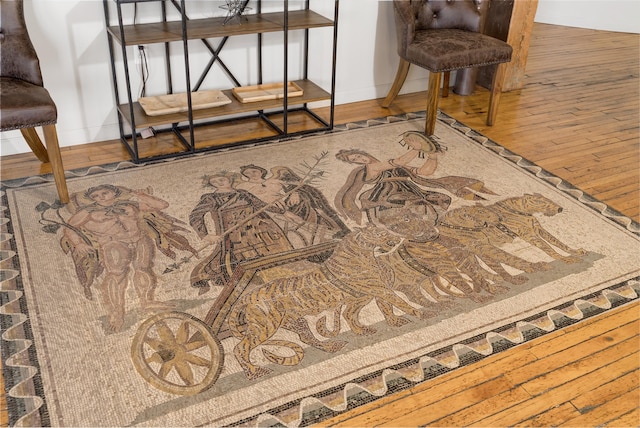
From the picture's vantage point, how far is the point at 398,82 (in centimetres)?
388

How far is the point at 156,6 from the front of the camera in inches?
126

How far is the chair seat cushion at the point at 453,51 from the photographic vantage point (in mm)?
3330

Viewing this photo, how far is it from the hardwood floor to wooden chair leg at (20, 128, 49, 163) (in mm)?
78

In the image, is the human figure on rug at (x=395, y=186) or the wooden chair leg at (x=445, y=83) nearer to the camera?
the human figure on rug at (x=395, y=186)

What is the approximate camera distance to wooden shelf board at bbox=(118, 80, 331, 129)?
314 cm

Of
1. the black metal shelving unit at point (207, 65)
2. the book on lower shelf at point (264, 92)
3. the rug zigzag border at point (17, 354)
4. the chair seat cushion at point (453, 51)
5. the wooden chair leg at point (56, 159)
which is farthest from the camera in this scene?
the book on lower shelf at point (264, 92)

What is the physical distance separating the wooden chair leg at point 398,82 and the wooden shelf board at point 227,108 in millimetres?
540

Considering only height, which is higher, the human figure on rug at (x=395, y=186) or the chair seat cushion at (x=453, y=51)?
the chair seat cushion at (x=453, y=51)

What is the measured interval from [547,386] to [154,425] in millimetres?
1231

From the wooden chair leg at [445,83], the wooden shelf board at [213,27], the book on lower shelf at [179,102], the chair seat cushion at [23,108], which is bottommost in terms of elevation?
the wooden chair leg at [445,83]

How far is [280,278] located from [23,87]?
1.42m

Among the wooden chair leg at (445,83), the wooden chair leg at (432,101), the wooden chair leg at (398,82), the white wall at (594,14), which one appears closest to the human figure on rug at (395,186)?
the wooden chair leg at (432,101)

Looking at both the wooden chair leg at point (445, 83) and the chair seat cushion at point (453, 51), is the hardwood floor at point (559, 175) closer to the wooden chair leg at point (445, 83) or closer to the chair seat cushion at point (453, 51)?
the wooden chair leg at point (445, 83)

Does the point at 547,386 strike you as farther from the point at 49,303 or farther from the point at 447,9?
the point at 447,9
